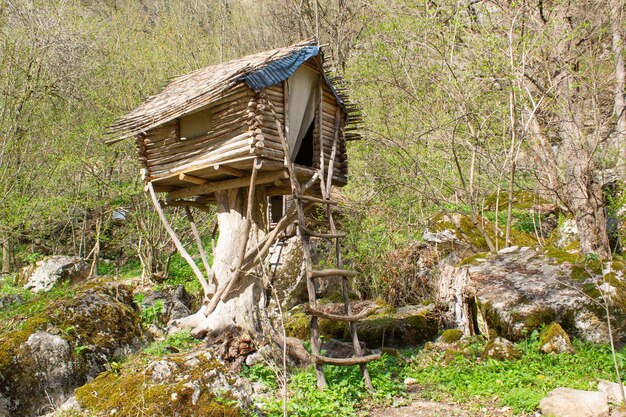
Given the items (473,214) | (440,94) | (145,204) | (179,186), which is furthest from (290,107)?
(145,204)

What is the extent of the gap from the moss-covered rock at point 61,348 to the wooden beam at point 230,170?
2.59 metres

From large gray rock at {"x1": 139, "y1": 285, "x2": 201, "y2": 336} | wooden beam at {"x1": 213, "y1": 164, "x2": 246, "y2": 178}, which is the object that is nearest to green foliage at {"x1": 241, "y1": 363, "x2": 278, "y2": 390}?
large gray rock at {"x1": 139, "y1": 285, "x2": 201, "y2": 336}

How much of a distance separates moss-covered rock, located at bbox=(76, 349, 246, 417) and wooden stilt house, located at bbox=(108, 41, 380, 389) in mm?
1326

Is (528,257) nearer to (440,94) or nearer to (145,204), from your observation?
(440,94)

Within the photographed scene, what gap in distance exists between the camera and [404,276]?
10.5 m

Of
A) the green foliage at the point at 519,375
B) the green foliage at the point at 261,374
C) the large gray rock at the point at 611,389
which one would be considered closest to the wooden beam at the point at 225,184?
the green foliage at the point at 261,374

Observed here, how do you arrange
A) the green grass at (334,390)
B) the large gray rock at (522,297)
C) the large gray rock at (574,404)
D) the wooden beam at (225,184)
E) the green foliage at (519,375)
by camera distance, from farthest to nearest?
the large gray rock at (522,297) → the wooden beam at (225,184) → the green foliage at (519,375) → the green grass at (334,390) → the large gray rock at (574,404)

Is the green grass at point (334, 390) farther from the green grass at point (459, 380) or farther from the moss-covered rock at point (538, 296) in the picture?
the moss-covered rock at point (538, 296)

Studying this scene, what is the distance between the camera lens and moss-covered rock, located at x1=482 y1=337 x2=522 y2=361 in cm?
609

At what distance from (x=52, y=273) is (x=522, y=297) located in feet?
37.3

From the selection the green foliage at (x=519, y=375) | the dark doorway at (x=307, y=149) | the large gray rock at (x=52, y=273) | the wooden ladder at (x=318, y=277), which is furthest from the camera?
the large gray rock at (x=52, y=273)

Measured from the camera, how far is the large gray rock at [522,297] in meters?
6.53

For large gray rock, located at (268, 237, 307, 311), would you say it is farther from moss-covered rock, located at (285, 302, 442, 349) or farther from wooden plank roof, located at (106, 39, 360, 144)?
wooden plank roof, located at (106, 39, 360, 144)

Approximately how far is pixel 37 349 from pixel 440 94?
7.92 metres
